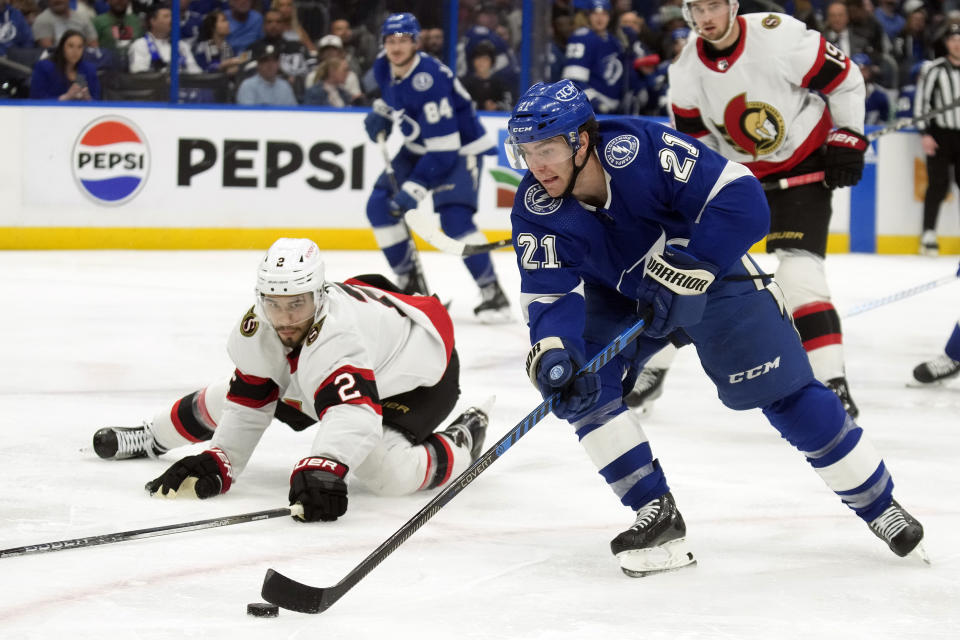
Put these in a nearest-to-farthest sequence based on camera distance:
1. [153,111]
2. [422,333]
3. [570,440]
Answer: [422,333]
[570,440]
[153,111]

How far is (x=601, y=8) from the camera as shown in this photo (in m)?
8.41

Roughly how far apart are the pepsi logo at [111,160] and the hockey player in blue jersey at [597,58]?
2.51 meters

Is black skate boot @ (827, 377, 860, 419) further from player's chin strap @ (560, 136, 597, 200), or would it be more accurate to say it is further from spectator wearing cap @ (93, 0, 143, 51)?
spectator wearing cap @ (93, 0, 143, 51)

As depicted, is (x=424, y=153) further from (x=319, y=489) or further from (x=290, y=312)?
(x=319, y=489)

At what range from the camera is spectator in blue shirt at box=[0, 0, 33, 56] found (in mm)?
7480

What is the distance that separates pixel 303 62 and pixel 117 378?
13.4 ft

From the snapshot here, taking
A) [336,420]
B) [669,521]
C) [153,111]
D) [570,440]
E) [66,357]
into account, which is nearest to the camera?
[669,521]

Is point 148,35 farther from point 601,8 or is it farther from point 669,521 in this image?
point 669,521

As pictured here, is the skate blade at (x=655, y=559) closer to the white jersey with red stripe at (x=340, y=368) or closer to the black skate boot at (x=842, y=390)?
the white jersey with red stripe at (x=340, y=368)

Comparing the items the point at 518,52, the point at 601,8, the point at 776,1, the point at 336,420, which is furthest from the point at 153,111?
the point at 336,420

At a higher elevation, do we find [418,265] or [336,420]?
[336,420]

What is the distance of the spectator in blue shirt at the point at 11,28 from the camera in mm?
7480

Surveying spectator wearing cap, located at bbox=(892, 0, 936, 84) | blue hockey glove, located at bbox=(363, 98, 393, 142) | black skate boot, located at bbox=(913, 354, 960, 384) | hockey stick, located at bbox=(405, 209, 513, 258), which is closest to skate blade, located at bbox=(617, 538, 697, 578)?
black skate boot, located at bbox=(913, 354, 960, 384)

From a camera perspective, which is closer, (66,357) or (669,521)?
(669,521)
